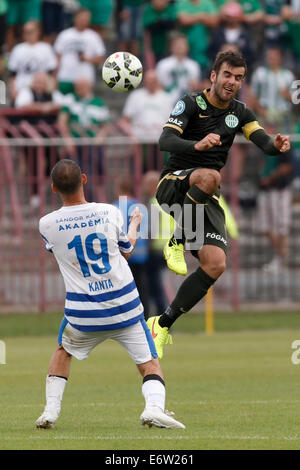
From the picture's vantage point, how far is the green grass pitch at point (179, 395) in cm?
847

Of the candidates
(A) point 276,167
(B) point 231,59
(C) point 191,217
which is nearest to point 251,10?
(A) point 276,167

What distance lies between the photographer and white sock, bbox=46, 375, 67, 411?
29.6ft

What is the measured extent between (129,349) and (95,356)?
22.9 ft

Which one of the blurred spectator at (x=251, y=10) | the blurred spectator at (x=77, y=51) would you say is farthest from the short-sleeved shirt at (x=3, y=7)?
the blurred spectator at (x=251, y=10)

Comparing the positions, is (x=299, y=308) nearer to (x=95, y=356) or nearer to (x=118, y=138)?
(x=118, y=138)

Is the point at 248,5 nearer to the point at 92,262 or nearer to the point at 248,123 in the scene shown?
the point at 248,123

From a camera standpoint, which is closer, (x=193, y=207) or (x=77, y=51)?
(x=193, y=207)

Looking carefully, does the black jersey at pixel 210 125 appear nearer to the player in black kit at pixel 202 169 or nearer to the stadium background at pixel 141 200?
the player in black kit at pixel 202 169

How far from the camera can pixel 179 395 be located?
1170 centimetres

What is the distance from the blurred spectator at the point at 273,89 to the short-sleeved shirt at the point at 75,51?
10.2 feet

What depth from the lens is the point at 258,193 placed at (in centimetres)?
2159

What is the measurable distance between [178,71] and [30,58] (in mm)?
2813

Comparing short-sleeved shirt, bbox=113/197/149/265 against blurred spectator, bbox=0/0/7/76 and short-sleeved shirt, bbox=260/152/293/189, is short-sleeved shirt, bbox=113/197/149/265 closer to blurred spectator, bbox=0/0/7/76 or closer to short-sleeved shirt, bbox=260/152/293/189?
short-sleeved shirt, bbox=260/152/293/189

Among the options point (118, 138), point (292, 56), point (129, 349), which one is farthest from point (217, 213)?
point (292, 56)
